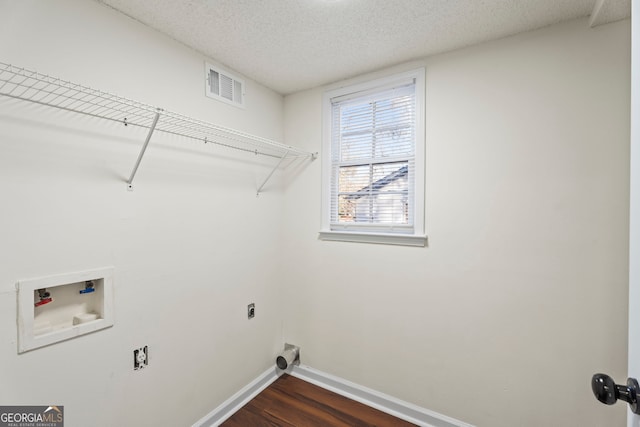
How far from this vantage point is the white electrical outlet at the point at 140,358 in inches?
59.9

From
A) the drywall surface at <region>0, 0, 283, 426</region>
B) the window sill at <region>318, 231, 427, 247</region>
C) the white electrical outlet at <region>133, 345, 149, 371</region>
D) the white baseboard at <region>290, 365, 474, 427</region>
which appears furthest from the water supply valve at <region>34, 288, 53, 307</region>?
the white baseboard at <region>290, 365, 474, 427</region>

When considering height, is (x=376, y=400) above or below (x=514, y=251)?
below

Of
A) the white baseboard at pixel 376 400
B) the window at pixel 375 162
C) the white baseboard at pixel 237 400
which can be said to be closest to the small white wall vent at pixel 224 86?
the window at pixel 375 162

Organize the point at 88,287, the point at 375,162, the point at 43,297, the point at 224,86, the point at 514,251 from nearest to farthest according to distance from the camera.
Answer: the point at 43,297, the point at 88,287, the point at 514,251, the point at 224,86, the point at 375,162

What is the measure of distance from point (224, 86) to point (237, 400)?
2.22m

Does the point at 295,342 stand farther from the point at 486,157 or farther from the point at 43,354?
the point at 486,157

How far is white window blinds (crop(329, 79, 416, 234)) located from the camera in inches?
79.4

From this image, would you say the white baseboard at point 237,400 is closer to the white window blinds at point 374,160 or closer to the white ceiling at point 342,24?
the white window blinds at point 374,160

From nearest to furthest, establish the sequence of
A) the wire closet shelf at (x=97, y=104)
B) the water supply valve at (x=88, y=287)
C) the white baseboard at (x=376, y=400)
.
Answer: the wire closet shelf at (x=97, y=104), the water supply valve at (x=88, y=287), the white baseboard at (x=376, y=400)

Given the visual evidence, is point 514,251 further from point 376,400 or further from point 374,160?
point 376,400

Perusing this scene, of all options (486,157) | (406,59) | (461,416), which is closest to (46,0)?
(406,59)

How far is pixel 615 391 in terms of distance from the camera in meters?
0.72

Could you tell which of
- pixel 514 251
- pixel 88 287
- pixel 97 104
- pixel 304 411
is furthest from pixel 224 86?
pixel 304 411

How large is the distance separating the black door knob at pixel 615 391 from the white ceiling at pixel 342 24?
157 centimetres
